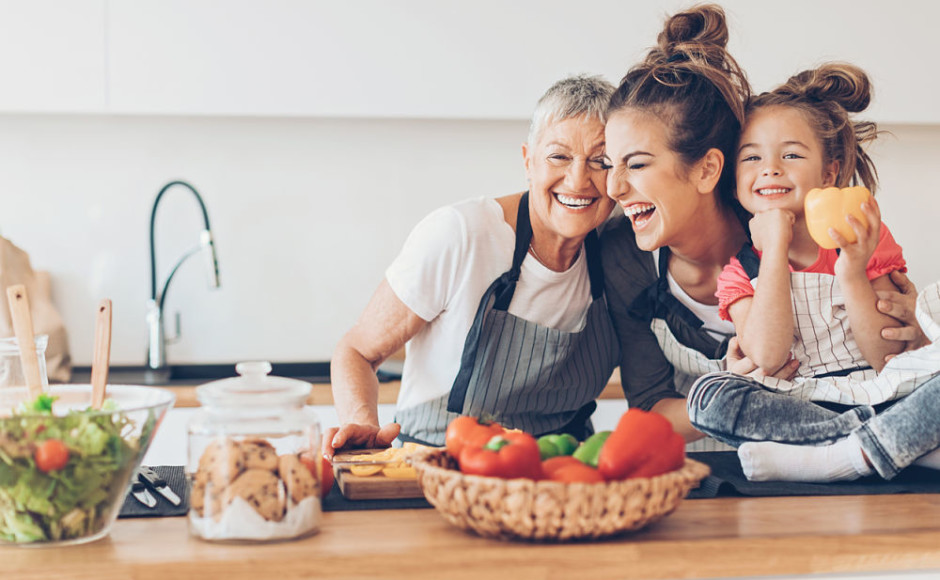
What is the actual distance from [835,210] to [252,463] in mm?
828

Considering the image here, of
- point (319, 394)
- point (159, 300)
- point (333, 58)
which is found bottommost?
point (319, 394)

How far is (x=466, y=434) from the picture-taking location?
40.3 inches

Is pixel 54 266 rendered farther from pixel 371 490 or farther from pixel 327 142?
pixel 371 490

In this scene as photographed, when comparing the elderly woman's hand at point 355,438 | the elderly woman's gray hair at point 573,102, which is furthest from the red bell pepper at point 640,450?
the elderly woman's gray hair at point 573,102

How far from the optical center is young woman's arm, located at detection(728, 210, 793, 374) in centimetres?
144

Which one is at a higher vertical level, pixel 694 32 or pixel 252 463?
pixel 694 32

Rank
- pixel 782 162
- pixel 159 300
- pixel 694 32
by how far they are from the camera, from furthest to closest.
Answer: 1. pixel 159 300
2. pixel 694 32
3. pixel 782 162

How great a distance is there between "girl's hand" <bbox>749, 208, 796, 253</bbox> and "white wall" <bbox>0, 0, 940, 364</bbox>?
1160 mm

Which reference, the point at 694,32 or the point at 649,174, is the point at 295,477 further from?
the point at 694,32

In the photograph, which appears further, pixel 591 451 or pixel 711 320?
pixel 711 320

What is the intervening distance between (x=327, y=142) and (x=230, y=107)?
394 millimetres

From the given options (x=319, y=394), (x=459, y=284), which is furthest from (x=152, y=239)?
(x=459, y=284)

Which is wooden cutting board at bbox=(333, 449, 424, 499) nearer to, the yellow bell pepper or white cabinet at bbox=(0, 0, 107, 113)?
the yellow bell pepper

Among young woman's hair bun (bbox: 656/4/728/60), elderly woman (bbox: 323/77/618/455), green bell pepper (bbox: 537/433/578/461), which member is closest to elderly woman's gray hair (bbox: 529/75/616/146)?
elderly woman (bbox: 323/77/618/455)
